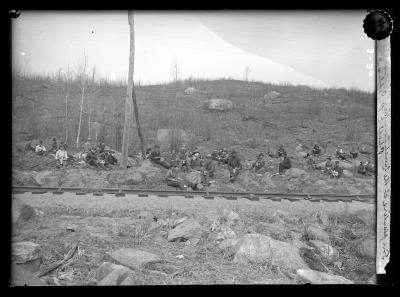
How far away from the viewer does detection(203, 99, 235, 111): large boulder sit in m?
3.79

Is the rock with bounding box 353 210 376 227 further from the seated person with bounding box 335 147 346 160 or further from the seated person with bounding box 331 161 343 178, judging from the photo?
the seated person with bounding box 335 147 346 160

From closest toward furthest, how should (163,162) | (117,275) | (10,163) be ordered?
(117,275) < (10,163) < (163,162)

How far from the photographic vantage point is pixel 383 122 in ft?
11.5

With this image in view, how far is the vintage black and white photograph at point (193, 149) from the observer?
3.48 metres

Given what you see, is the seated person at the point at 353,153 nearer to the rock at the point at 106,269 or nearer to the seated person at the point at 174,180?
the seated person at the point at 174,180

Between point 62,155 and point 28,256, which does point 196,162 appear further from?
point 28,256

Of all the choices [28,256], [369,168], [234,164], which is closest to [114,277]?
[28,256]

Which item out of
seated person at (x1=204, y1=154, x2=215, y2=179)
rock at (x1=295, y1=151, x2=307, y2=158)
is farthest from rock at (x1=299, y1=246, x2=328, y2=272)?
seated person at (x1=204, y1=154, x2=215, y2=179)

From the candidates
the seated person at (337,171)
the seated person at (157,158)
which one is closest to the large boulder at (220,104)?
the seated person at (157,158)

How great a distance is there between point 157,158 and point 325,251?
2.19m

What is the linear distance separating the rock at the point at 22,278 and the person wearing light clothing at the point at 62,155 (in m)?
1.21
